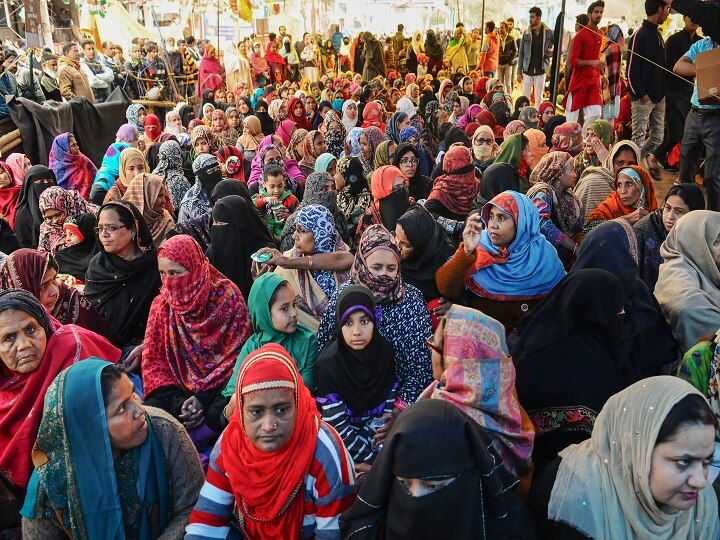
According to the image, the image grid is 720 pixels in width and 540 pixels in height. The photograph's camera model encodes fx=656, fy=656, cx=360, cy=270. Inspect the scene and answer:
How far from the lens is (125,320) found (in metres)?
3.62

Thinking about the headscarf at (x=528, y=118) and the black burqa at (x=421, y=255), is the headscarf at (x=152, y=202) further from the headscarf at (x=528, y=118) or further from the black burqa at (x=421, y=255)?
the headscarf at (x=528, y=118)

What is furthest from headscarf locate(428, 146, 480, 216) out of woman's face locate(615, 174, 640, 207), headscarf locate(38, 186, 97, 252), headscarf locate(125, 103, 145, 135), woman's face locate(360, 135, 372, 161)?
headscarf locate(125, 103, 145, 135)

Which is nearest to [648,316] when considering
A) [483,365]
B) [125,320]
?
[483,365]

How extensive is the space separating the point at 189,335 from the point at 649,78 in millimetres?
6204

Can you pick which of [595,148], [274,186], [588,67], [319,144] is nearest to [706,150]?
[595,148]

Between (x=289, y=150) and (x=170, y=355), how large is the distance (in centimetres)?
468

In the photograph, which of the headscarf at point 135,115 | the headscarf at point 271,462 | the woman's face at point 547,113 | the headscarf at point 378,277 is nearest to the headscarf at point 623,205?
the headscarf at point 378,277

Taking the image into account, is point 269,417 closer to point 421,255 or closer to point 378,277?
point 378,277

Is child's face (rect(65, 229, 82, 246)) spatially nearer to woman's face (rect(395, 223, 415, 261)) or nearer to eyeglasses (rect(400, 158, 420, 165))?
woman's face (rect(395, 223, 415, 261))

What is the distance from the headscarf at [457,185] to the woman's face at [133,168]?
267 cm

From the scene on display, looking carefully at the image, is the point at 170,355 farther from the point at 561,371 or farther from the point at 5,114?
the point at 5,114

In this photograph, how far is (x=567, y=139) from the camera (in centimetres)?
617

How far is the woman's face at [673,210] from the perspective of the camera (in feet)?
11.7

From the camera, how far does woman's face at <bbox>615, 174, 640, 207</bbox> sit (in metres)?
4.34
